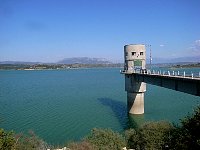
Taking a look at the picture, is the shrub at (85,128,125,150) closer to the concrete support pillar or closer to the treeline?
the treeline

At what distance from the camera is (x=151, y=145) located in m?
22.0

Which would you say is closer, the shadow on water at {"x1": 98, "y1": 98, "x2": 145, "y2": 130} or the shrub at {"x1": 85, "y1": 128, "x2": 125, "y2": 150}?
the shrub at {"x1": 85, "y1": 128, "x2": 125, "y2": 150}

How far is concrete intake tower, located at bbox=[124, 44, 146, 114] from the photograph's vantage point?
45.9 metres

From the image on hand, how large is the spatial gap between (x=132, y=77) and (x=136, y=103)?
427 cm

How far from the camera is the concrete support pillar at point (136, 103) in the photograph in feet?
150

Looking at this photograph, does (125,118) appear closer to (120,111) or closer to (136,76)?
(120,111)

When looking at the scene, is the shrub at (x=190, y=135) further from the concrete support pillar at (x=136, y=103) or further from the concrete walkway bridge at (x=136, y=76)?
the concrete support pillar at (x=136, y=103)

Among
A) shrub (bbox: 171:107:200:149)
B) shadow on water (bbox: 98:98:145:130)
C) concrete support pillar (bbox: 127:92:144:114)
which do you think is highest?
shrub (bbox: 171:107:200:149)

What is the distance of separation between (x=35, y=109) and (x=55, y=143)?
22.4 meters

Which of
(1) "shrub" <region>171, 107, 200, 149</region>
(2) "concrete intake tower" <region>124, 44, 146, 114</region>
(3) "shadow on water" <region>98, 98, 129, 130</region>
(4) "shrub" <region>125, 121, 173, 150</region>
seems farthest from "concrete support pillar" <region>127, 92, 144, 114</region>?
(1) "shrub" <region>171, 107, 200, 149</region>

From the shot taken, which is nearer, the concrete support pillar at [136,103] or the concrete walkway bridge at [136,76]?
the concrete walkway bridge at [136,76]

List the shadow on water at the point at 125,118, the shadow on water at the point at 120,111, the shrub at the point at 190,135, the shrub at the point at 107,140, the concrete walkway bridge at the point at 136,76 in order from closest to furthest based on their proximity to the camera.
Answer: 1. the shrub at the point at 190,135
2. the shrub at the point at 107,140
3. the shadow on water at the point at 125,118
4. the shadow on water at the point at 120,111
5. the concrete walkway bridge at the point at 136,76

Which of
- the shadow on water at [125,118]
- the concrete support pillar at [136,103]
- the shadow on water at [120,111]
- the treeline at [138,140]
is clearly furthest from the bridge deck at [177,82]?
the shadow on water at [120,111]

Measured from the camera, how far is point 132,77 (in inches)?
1860
